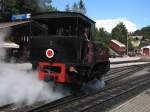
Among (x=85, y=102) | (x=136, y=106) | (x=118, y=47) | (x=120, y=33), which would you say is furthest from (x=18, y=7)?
(x=120, y=33)

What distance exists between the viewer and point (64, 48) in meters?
14.5

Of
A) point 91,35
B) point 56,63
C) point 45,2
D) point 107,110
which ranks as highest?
point 45,2

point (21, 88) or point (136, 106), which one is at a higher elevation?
point (21, 88)

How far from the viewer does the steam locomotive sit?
14.5 m

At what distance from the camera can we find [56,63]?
14578mm

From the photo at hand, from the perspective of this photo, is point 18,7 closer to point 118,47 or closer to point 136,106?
point 118,47

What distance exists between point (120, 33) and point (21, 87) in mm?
102470

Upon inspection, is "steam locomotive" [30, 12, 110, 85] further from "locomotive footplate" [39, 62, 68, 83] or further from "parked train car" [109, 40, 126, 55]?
"parked train car" [109, 40, 126, 55]

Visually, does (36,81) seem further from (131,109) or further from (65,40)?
(131,109)

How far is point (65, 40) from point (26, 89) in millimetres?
2337

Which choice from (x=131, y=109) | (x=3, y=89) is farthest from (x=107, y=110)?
(x=3, y=89)

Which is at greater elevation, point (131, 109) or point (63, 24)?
point (63, 24)

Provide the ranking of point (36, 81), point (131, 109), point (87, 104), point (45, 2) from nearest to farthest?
point (131, 109), point (87, 104), point (36, 81), point (45, 2)

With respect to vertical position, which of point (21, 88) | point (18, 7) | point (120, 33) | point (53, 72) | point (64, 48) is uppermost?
point (18, 7)
